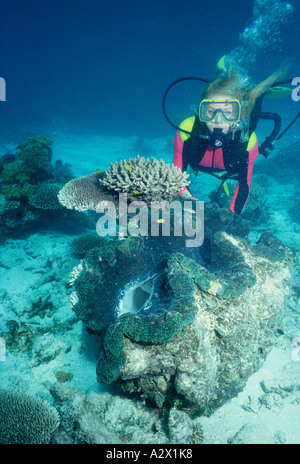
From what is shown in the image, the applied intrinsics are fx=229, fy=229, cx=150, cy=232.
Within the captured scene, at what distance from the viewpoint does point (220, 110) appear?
4004 mm

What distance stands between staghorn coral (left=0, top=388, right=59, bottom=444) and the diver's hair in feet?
16.2

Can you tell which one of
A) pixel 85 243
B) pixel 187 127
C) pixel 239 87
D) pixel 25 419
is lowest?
pixel 25 419

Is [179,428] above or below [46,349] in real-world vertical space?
below

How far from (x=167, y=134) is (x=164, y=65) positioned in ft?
113

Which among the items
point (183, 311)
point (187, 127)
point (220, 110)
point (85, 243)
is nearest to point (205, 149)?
point (187, 127)

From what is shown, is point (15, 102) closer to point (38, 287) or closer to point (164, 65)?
point (164, 65)

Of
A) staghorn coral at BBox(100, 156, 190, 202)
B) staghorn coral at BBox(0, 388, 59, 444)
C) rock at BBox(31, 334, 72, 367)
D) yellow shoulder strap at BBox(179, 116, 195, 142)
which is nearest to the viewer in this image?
staghorn coral at BBox(0, 388, 59, 444)

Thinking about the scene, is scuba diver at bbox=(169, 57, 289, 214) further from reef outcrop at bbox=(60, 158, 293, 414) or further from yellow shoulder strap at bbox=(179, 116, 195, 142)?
reef outcrop at bbox=(60, 158, 293, 414)

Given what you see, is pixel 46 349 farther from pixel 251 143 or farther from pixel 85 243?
pixel 251 143

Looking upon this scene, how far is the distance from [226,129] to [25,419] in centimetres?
499

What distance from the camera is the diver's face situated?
3982 millimetres

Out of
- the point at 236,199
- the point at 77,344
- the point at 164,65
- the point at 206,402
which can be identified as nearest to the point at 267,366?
the point at 206,402

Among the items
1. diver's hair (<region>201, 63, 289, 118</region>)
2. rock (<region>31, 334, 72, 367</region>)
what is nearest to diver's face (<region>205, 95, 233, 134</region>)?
diver's hair (<region>201, 63, 289, 118</region>)

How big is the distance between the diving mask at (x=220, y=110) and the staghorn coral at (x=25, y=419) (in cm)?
473
